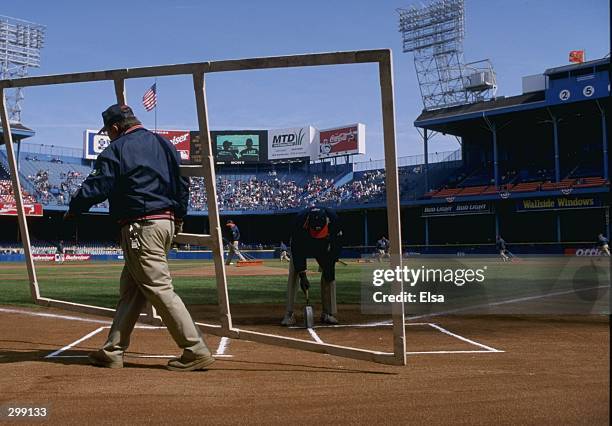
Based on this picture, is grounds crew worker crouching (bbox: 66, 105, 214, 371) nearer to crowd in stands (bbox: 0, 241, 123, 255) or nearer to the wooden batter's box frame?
the wooden batter's box frame

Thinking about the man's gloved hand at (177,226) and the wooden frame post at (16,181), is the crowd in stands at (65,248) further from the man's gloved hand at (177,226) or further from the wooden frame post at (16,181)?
the man's gloved hand at (177,226)

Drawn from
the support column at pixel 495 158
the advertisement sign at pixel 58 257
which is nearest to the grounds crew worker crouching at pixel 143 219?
the advertisement sign at pixel 58 257

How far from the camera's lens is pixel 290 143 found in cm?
6094

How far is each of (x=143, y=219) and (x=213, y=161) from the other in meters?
1.01

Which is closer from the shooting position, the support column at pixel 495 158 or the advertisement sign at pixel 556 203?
the advertisement sign at pixel 556 203

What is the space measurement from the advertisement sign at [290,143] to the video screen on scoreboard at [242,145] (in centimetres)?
95

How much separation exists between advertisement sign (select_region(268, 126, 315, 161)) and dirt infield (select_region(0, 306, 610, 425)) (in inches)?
2149

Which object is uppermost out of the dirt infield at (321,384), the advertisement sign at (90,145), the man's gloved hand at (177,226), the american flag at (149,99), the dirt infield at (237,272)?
the advertisement sign at (90,145)

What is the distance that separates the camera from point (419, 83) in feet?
165

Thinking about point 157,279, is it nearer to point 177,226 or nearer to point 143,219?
point 143,219

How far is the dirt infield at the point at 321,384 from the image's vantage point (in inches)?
126

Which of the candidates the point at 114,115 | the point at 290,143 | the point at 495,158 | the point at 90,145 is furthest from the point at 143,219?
the point at 290,143

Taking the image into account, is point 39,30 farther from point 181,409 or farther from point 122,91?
point 181,409

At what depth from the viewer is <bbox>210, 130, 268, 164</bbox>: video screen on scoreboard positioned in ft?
202
